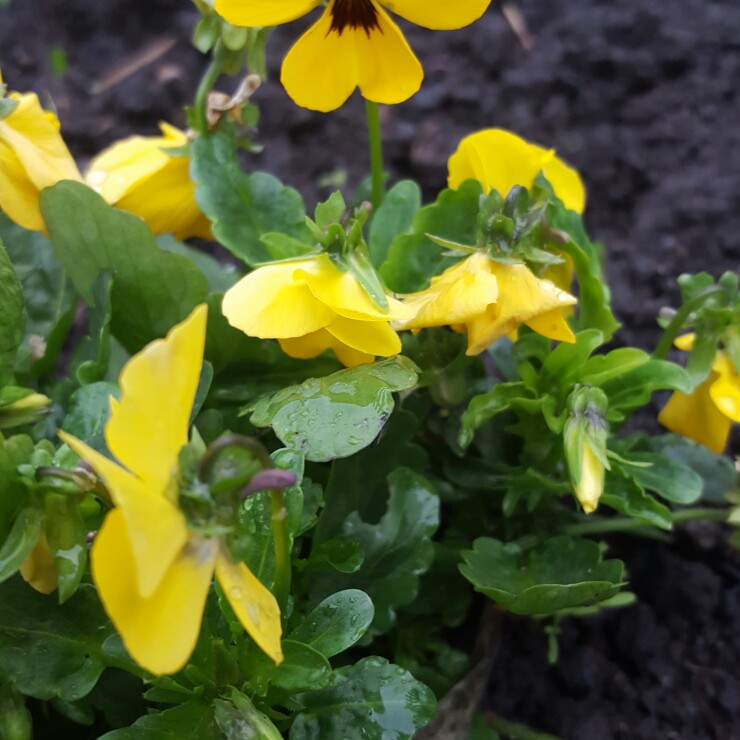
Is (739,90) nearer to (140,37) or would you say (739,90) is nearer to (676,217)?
(676,217)

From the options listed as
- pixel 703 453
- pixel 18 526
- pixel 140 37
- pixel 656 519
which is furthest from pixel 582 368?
pixel 140 37

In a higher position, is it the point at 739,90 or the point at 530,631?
the point at 739,90

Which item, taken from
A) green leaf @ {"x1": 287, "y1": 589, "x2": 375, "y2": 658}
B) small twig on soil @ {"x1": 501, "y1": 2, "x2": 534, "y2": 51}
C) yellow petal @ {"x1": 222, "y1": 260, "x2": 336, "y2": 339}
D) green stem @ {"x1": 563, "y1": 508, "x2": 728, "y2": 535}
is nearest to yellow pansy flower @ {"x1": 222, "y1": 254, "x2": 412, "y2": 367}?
yellow petal @ {"x1": 222, "y1": 260, "x2": 336, "y2": 339}

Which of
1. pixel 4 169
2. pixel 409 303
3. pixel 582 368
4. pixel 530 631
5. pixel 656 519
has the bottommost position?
pixel 530 631

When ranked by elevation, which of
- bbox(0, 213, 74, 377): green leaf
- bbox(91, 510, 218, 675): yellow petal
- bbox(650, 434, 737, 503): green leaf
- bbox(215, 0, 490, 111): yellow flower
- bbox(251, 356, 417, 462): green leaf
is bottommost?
bbox(650, 434, 737, 503): green leaf

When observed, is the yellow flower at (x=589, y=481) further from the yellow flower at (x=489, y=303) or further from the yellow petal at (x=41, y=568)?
the yellow petal at (x=41, y=568)

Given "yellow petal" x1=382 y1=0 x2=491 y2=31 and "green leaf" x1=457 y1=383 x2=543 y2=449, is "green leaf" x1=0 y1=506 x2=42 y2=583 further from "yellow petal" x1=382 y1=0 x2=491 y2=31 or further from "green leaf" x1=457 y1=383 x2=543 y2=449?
"yellow petal" x1=382 y1=0 x2=491 y2=31

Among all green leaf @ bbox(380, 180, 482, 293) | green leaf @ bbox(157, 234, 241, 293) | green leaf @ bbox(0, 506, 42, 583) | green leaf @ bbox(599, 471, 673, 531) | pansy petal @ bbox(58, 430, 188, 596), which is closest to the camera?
pansy petal @ bbox(58, 430, 188, 596)
